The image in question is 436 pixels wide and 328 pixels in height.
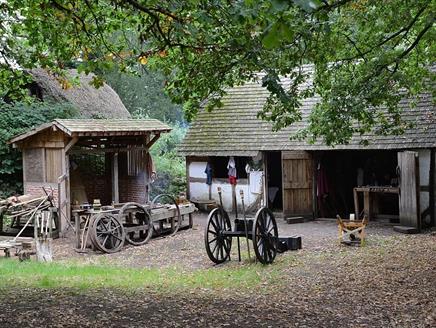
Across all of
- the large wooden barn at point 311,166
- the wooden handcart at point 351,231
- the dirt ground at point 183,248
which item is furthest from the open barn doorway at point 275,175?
the wooden handcart at point 351,231

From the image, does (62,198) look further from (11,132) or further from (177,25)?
(177,25)

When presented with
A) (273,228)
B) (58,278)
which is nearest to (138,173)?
(273,228)

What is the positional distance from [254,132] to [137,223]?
5774mm

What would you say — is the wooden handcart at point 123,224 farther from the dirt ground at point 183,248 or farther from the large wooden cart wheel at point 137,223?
the dirt ground at point 183,248

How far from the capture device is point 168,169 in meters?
27.4

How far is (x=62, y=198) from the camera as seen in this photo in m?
16.4

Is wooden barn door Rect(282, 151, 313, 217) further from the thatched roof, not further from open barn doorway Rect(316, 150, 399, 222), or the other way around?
the thatched roof

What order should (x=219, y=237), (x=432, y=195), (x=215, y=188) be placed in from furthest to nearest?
(x=215, y=188), (x=432, y=195), (x=219, y=237)

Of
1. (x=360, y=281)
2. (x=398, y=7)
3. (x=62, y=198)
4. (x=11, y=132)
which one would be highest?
(x=398, y=7)

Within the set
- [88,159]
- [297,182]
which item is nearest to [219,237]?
[297,182]

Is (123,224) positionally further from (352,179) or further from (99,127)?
Result: (352,179)

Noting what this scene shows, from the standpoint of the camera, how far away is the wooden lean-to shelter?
651 inches

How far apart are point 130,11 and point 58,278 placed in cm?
524

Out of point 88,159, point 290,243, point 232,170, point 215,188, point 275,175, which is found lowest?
point 290,243
